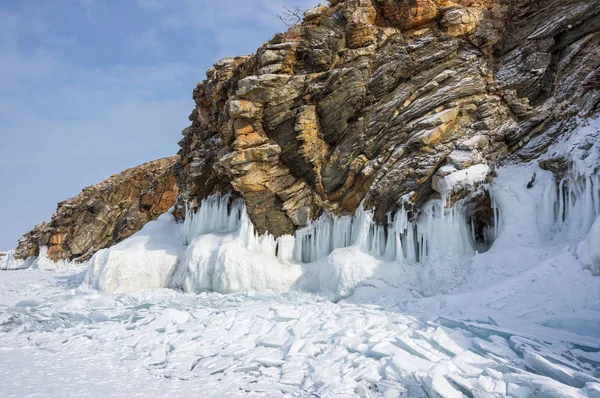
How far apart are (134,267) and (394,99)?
536 inches

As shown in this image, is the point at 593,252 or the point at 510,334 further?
the point at 593,252

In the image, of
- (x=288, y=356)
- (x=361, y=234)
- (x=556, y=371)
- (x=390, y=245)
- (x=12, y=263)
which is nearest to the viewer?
(x=556, y=371)

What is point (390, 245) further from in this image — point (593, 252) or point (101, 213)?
point (101, 213)

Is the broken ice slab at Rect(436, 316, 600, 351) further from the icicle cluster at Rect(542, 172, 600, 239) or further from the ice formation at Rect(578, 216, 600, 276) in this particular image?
Result: the icicle cluster at Rect(542, 172, 600, 239)

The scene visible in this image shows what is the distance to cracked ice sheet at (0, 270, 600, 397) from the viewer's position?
5645mm

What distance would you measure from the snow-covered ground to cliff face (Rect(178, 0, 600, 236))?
1.21 m

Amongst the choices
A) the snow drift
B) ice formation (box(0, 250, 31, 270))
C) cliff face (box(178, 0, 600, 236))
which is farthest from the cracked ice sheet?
ice formation (box(0, 250, 31, 270))

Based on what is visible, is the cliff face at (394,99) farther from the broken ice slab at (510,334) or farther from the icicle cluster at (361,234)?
the broken ice slab at (510,334)

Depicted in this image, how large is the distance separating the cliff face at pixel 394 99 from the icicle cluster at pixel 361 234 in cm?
56

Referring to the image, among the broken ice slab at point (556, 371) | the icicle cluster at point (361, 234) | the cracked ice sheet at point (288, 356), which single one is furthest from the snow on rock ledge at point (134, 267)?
the broken ice slab at point (556, 371)

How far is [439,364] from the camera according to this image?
19.4 ft

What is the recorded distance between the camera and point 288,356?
23.7 ft

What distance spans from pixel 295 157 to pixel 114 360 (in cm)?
1092

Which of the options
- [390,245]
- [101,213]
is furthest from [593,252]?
[101,213]
